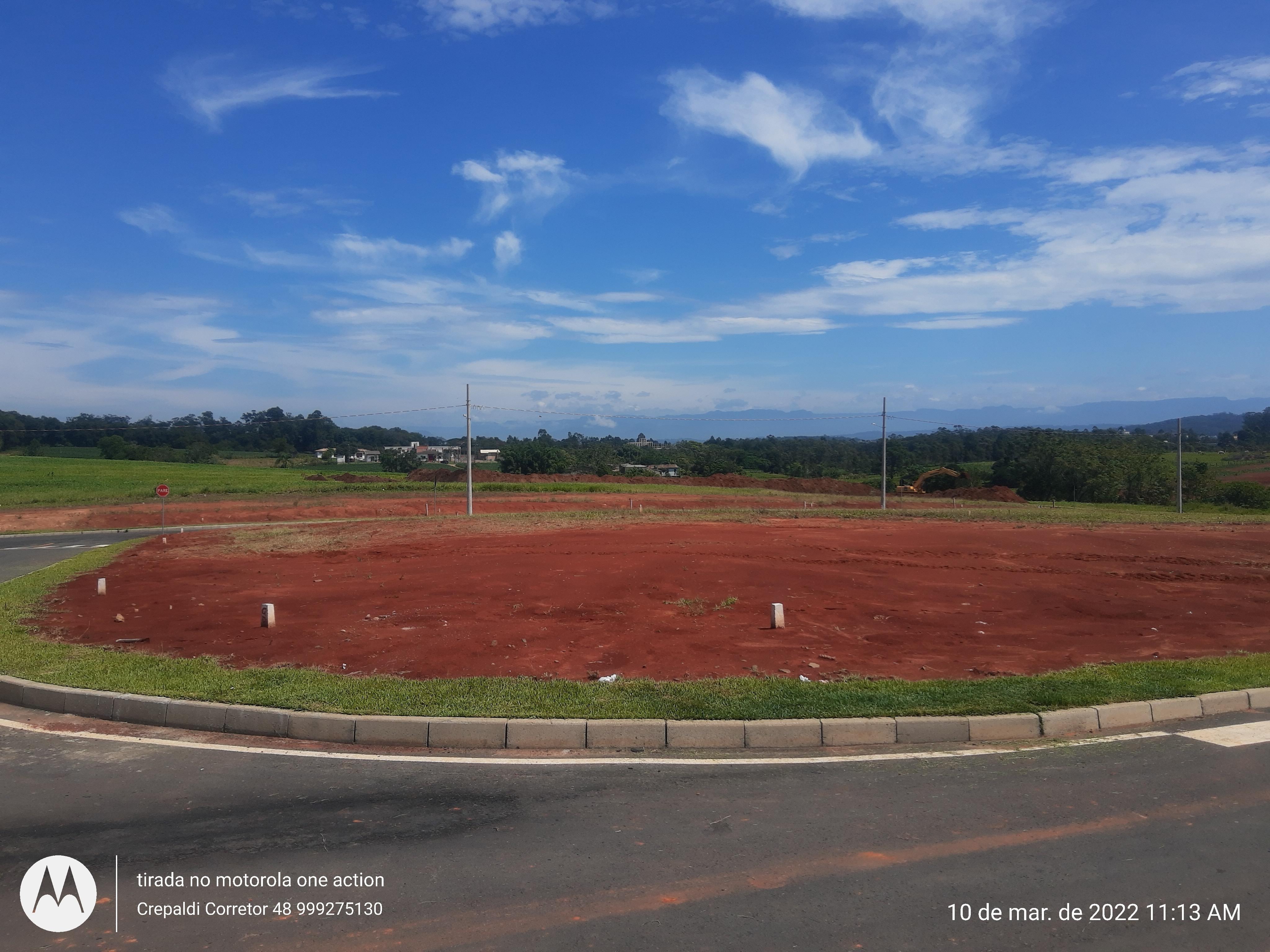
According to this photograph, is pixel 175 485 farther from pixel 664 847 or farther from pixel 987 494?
pixel 664 847

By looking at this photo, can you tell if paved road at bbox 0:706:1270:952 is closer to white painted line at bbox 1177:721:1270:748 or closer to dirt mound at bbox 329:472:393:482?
white painted line at bbox 1177:721:1270:748

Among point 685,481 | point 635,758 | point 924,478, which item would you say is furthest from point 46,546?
point 924,478

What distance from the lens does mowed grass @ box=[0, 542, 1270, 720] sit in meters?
7.37

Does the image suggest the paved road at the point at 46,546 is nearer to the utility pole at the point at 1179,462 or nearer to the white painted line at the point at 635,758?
the white painted line at the point at 635,758

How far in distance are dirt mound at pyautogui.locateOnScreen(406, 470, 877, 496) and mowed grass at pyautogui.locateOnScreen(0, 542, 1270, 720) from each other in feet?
194

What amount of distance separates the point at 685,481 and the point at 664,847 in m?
68.9

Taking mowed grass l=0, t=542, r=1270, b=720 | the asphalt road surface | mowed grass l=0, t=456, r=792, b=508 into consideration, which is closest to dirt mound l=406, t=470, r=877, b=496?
mowed grass l=0, t=456, r=792, b=508

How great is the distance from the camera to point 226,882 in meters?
4.66

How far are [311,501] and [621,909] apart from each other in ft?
171

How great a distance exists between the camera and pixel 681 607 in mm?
12758

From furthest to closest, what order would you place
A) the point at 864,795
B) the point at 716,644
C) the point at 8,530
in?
the point at 8,530
the point at 716,644
the point at 864,795

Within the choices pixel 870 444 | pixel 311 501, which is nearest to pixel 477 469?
pixel 311 501

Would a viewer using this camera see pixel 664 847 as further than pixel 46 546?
No

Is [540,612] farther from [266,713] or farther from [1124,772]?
[1124,772]
